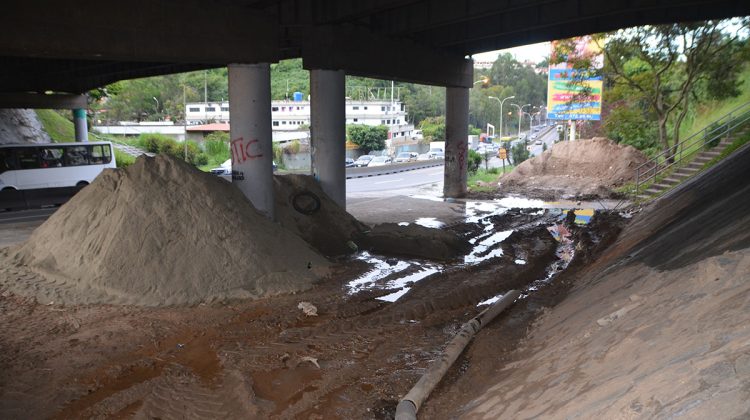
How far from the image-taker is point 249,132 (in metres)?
16.4

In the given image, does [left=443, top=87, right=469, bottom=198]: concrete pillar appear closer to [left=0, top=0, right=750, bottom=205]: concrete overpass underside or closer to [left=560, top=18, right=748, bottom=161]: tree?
[left=0, top=0, right=750, bottom=205]: concrete overpass underside

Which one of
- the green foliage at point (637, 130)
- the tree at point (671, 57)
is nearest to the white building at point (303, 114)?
the green foliage at point (637, 130)

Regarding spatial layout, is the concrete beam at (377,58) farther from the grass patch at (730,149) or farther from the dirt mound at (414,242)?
the grass patch at (730,149)

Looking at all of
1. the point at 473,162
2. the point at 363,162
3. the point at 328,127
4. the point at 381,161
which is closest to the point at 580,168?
the point at 473,162

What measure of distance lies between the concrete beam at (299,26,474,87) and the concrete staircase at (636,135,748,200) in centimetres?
1065

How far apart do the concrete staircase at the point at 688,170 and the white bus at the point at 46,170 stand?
25961 mm

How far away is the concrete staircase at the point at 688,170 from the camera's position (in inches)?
971

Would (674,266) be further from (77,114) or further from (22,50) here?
(77,114)

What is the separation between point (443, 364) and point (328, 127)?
1344cm

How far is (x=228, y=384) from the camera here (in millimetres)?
7688

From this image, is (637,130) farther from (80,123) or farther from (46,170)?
(80,123)

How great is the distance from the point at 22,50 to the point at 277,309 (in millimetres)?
8581

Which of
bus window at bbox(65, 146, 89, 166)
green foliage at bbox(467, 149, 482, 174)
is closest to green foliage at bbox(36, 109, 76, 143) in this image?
bus window at bbox(65, 146, 89, 166)

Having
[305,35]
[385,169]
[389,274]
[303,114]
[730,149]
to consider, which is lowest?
[389,274]
